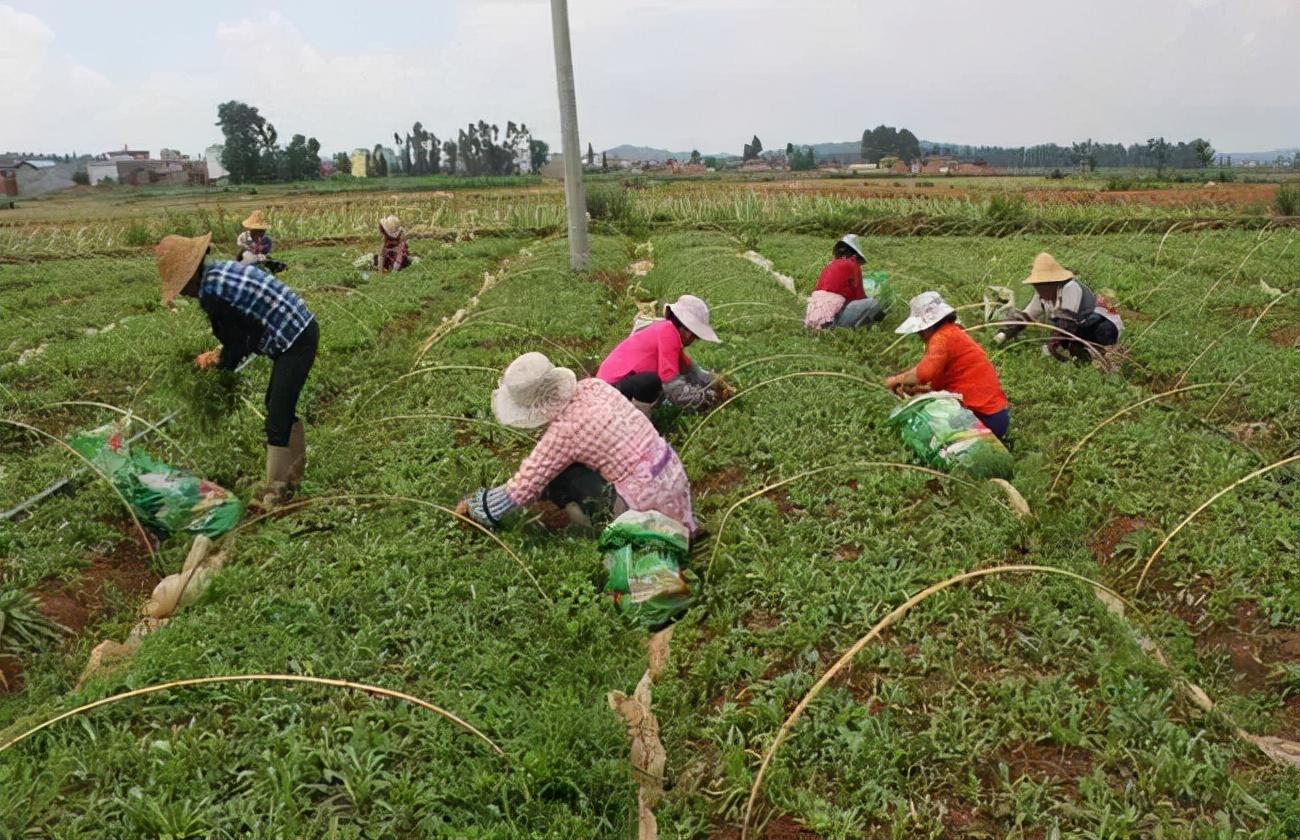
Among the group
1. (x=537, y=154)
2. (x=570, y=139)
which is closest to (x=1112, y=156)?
(x=537, y=154)

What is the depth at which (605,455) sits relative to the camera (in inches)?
172

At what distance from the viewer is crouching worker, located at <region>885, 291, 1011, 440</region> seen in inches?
226

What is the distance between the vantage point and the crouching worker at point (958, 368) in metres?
5.73

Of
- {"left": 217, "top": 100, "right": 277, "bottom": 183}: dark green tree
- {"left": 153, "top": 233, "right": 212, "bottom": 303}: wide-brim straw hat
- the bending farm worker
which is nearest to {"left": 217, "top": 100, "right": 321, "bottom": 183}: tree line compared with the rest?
{"left": 217, "top": 100, "right": 277, "bottom": 183}: dark green tree

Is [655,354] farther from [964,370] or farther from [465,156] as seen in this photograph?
[465,156]

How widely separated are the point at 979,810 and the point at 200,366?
4.86 m

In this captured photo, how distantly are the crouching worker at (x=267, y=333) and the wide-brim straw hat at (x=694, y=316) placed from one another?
2417 mm

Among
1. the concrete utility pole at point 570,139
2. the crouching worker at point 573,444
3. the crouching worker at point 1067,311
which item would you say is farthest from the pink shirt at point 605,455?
the concrete utility pole at point 570,139

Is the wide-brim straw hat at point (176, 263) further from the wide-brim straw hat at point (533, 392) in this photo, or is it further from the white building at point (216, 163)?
the white building at point (216, 163)

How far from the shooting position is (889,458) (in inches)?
212

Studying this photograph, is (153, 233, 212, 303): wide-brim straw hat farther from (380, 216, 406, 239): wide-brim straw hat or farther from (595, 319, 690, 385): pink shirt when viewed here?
(380, 216, 406, 239): wide-brim straw hat

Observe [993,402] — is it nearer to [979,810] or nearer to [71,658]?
[979,810]

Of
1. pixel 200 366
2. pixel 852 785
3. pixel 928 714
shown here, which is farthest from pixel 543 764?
pixel 200 366

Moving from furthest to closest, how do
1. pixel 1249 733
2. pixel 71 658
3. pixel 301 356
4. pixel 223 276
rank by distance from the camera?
pixel 301 356
pixel 223 276
pixel 71 658
pixel 1249 733
